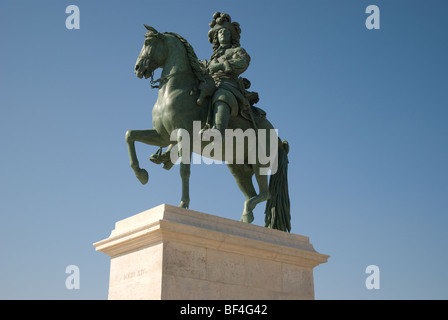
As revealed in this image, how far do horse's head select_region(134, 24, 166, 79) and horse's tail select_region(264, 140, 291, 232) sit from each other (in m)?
2.90

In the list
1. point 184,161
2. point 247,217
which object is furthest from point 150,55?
point 247,217

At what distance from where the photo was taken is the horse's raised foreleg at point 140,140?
32.1 feet

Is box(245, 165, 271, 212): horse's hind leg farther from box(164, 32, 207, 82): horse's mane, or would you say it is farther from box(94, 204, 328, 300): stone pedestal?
box(164, 32, 207, 82): horse's mane

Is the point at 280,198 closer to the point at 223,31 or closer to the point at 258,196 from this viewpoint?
the point at 258,196

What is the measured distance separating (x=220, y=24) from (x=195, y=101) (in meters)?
2.12

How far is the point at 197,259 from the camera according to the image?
8.37m

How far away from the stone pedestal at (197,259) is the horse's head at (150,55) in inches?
110

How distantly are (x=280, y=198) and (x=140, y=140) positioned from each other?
112 inches

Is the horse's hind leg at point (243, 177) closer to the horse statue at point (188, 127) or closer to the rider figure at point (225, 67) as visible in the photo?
the horse statue at point (188, 127)

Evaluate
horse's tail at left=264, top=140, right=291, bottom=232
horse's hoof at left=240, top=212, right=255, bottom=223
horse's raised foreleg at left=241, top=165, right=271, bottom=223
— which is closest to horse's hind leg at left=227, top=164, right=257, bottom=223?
horse's raised foreleg at left=241, top=165, right=271, bottom=223

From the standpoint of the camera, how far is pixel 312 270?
9992 millimetres
